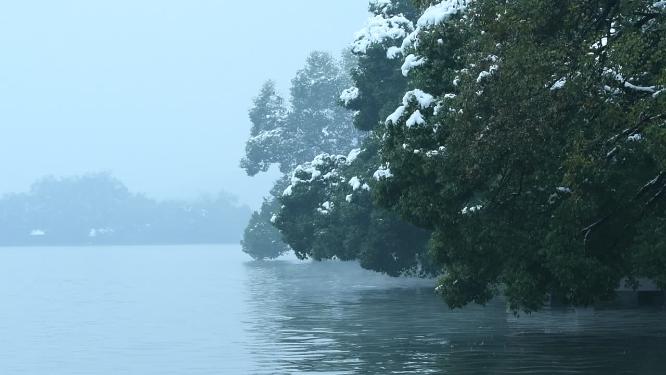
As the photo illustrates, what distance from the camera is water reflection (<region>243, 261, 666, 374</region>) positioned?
29.4 m

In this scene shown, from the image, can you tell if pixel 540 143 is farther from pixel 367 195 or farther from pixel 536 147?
pixel 367 195

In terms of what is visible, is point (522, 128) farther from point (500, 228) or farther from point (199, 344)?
point (199, 344)

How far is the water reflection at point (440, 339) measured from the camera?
29391 mm

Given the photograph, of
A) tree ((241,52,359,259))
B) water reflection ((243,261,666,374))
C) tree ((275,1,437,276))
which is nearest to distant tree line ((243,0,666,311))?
water reflection ((243,261,666,374))

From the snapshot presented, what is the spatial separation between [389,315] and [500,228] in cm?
1630

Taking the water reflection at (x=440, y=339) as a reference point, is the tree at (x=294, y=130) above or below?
above

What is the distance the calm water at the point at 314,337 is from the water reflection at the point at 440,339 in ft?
0.11

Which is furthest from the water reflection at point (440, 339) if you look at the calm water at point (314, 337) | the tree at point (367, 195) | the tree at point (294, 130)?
the tree at point (294, 130)

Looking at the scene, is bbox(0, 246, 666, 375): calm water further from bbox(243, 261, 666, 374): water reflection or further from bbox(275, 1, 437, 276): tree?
bbox(275, 1, 437, 276): tree

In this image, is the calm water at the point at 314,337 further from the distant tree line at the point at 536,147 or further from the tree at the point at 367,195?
the tree at the point at 367,195

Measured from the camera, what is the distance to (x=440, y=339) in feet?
120

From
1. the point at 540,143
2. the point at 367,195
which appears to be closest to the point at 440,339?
the point at 540,143

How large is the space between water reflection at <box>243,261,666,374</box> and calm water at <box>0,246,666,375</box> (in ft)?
0.11

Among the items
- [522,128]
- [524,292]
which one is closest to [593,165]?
[522,128]
